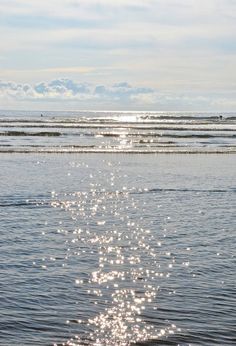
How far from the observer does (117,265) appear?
18.0m

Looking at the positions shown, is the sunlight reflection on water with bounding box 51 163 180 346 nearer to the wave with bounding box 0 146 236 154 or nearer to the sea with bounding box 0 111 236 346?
the sea with bounding box 0 111 236 346

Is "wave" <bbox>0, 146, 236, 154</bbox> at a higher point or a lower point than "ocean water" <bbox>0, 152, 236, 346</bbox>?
higher

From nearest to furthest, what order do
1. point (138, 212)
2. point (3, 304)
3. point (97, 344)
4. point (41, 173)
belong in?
point (97, 344) < point (3, 304) < point (138, 212) < point (41, 173)

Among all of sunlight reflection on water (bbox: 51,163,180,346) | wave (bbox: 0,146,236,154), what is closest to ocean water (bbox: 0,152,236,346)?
sunlight reflection on water (bbox: 51,163,180,346)

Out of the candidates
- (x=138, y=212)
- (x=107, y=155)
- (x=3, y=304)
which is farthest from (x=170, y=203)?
(x=107, y=155)

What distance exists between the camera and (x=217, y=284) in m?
16.1

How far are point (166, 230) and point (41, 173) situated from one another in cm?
2130

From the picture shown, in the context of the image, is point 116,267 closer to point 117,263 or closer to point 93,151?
point 117,263

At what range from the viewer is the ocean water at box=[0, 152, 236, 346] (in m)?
13.1

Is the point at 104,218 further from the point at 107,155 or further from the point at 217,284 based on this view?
the point at 107,155

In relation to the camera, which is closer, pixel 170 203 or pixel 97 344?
pixel 97 344

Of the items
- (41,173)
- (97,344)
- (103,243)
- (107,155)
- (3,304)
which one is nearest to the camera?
(97,344)

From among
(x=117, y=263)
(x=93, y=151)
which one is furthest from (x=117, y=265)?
(x=93, y=151)

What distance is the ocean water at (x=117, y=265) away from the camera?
13094 mm
